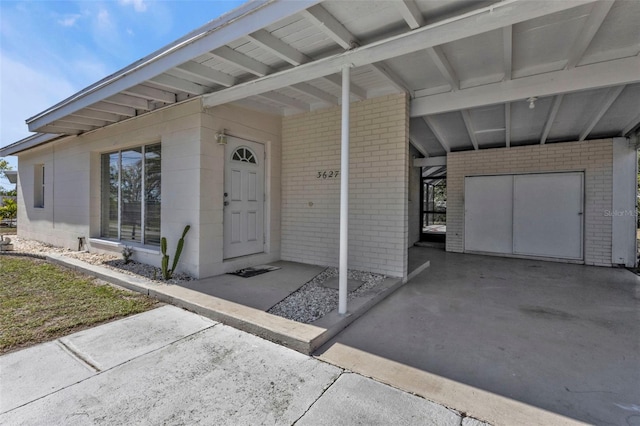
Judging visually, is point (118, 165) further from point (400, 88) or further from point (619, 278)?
point (619, 278)

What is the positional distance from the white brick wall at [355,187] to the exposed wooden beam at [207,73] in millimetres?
1835

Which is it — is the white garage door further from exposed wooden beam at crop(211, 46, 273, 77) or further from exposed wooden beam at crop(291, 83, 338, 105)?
exposed wooden beam at crop(211, 46, 273, 77)

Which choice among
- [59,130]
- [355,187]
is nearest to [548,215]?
[355,187]

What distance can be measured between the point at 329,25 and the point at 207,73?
6.10 feet

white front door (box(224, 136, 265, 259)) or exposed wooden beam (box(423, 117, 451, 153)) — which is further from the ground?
exposed wooden beam (box(423, 117, 451, 153))

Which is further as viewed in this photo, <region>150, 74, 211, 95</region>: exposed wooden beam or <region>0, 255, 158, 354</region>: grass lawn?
<region>150, 74, 211, 95</region>: exposed wooden beam

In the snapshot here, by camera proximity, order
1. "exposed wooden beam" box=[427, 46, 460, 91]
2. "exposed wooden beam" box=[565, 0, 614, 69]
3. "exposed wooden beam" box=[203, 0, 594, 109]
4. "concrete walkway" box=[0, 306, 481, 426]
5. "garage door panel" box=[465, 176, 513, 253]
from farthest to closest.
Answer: "garage door panel" box=[465, 176, 513, 253]
"exposed wooden beam" box=[427, 46, 460, 91]
"exposed wooden beam" box=[565, 0, 614, 69]
"exposed wooden beam" box=[203, 0, 594, 109]
"concrete walkway" box=[0, 306, 481, 426]

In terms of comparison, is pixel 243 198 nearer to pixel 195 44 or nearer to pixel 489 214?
pixel 195 44

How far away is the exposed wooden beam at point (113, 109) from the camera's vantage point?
15.5 ft

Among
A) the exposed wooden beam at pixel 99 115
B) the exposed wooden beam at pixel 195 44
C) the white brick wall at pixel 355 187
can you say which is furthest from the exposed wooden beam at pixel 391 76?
the exposed wooden beam at pixel 99 115

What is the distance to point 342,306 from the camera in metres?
3.06

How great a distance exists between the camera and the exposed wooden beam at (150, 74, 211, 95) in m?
3.77

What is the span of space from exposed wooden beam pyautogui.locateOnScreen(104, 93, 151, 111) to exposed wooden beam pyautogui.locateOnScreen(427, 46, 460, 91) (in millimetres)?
4422

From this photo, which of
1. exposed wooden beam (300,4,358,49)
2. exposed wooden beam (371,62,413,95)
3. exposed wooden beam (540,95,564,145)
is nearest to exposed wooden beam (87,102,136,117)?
exposed wooden beam (300,4,358,49)
